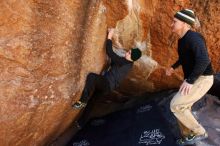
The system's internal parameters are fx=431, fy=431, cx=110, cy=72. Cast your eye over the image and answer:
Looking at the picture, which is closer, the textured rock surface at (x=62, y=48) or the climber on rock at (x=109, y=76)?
the textured rock surface at (x=62, y=48)

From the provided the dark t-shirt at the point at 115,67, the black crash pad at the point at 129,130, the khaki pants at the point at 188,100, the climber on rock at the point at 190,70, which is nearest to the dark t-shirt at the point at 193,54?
the climber on rock at the point at 190,70

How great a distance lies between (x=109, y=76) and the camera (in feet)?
19.2

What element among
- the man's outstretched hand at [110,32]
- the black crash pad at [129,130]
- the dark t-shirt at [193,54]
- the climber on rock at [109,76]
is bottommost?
the black crash pad at [129,130]

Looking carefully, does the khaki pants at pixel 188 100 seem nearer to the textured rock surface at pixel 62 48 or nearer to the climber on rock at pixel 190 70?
the climber on rock at pixel 190 70

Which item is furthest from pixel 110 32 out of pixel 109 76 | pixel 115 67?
pixel 109 76

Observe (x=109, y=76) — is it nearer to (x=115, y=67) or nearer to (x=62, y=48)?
(x=115, y=67)

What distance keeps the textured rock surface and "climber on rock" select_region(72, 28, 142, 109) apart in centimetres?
10

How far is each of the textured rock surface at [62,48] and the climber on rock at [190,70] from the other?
1.07 m

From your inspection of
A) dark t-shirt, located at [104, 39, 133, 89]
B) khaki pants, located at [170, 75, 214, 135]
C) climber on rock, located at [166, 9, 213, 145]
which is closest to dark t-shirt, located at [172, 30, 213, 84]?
climber on rock, located at [166, 9, 213, 145]

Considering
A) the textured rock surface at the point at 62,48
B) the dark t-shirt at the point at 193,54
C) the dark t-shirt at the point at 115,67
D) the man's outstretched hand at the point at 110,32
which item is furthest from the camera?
the man's outstretched hand at the point at 110,32

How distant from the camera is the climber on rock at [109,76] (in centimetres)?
585

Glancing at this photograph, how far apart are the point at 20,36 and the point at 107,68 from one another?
153cm

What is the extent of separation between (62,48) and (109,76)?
0.78 meters

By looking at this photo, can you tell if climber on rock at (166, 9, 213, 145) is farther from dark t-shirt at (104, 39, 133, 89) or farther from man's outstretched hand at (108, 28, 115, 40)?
man's outstretched hand at (108, 28, 115, 40)
